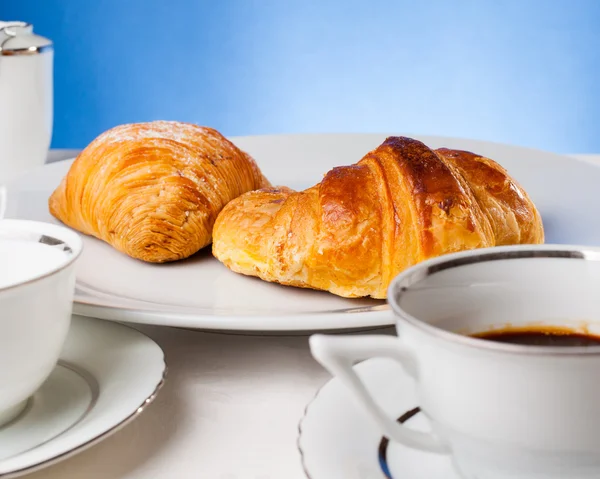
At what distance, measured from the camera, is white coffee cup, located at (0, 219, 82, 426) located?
0.63 meters

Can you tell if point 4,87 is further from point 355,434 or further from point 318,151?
point 355,434

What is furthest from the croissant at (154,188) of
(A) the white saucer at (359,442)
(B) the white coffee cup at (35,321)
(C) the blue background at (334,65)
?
(C) the blue background at (334,65)

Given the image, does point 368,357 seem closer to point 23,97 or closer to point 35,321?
point 35,321

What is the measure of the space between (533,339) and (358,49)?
3.53 metres

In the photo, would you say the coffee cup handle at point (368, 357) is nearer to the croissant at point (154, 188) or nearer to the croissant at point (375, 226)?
the croissant at point (375, 226)

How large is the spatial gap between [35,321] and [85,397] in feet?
0.35

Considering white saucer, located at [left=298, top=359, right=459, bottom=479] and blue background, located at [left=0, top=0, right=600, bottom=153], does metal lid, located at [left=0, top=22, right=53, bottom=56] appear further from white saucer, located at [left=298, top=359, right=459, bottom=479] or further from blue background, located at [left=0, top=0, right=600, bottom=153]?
blue background, located at [left=0, top=0, right=600, bottom=153]

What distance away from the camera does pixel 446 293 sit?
1.90ft

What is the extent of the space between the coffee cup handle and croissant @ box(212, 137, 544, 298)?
0.39 m

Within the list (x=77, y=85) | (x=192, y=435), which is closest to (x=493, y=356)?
(x=192, y=435)

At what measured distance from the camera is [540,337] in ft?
1.94

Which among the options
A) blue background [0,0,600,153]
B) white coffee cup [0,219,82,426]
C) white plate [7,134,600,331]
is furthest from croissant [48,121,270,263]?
blue background [0,0,600,153]

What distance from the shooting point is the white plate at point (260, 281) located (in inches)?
31.4

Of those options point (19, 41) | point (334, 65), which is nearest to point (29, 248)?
point (19, 41)
